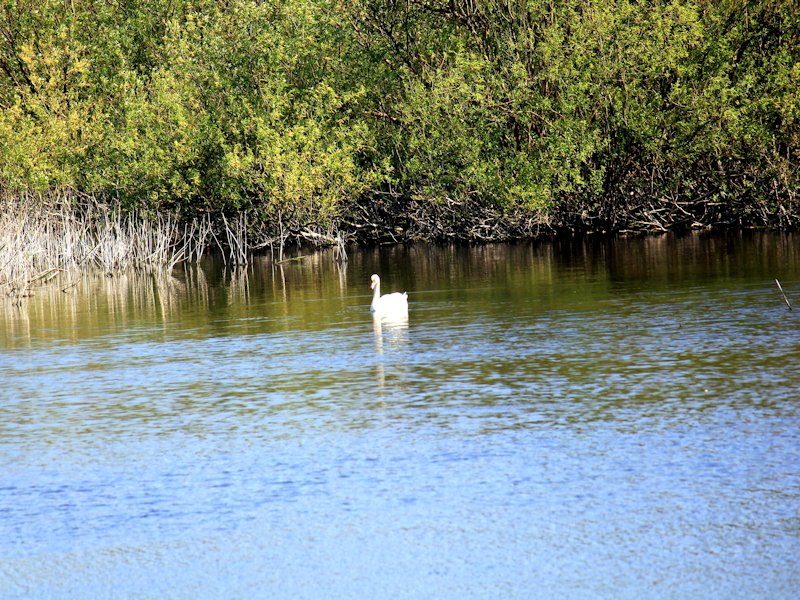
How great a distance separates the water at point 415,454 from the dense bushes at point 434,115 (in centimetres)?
1905

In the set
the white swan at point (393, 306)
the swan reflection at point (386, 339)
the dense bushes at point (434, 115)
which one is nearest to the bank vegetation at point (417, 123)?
the dense bushes at point (434, 115)

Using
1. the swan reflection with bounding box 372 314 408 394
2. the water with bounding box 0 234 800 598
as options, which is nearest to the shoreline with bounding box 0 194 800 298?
the water with bounding box 0 234 800 598

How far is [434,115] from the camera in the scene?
4284 cm

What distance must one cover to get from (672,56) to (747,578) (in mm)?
34514

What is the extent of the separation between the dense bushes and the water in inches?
750

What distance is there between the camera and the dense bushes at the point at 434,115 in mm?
40719

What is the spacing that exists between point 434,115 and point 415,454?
107ft

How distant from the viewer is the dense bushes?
40.7 meters

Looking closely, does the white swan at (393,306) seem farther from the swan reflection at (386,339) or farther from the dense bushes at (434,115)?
the dense bushes at (434,115)

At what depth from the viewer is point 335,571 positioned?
329 inches

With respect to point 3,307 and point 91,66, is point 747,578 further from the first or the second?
point 91,66

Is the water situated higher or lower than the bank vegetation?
lower

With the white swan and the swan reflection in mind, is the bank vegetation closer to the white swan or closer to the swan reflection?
the white swan

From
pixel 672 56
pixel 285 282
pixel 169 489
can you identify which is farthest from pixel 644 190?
pixel 169 489
